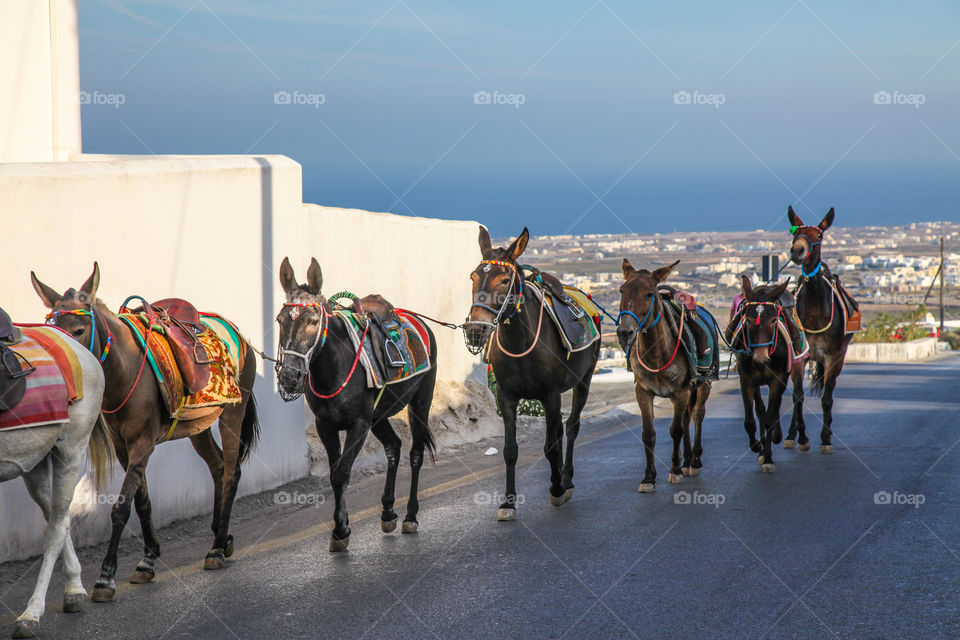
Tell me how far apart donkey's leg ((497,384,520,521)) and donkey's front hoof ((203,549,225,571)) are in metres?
2.51

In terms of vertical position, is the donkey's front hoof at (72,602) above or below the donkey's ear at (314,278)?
below

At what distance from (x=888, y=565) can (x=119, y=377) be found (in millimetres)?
5497

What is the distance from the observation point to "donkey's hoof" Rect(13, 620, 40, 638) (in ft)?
19.2

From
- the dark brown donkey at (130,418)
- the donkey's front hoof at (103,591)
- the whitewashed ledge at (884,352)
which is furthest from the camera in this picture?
the whitewashed ledge at (884,352)

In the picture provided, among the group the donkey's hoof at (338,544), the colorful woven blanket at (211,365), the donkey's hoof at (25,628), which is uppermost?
the colorful woven blanket at (211,365)

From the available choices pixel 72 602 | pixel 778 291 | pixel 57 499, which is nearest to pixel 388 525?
pixel 72 602

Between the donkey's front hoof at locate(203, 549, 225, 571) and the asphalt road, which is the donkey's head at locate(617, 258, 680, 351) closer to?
the asphalt road

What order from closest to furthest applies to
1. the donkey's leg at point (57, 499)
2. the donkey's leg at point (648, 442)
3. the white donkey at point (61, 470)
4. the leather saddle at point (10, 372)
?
1. the leather saddle at point (10, 372)
2. the white donkey at point (61, 470)
3. the donkey's leg at point (57, 499)
4. the donkey's leg at point (648, 442)

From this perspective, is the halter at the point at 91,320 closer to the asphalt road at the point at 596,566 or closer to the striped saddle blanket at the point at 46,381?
the striped saddle blanket at the point at 46,381

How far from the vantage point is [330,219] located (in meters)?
12.1

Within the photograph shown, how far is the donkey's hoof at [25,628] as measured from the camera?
5844mm

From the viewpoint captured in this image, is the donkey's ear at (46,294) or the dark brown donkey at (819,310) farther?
the dark brown donkey at (819,310)

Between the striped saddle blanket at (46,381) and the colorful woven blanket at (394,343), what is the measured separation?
8.25 ft
